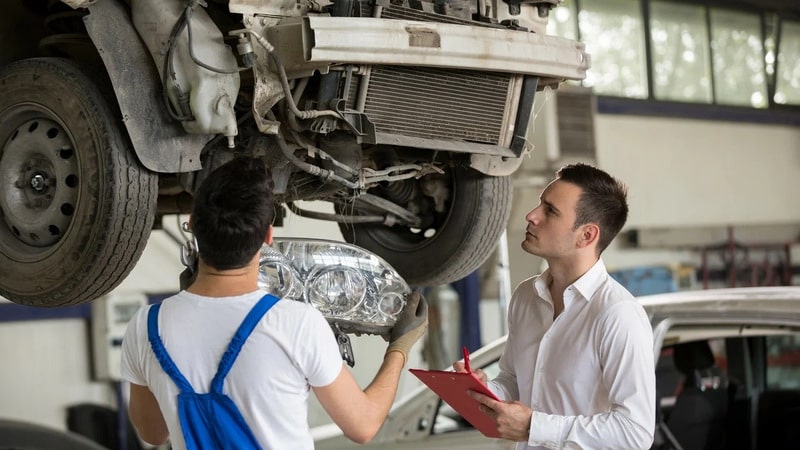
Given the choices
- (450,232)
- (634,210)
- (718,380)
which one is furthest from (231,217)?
(634,210)

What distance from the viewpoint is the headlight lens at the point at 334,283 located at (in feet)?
8.56

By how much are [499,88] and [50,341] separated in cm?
442

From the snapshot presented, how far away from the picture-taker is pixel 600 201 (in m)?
2.35

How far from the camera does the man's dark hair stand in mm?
1868

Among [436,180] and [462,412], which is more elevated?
[436,180]

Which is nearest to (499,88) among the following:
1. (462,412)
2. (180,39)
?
(180,39)

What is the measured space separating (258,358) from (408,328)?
21.9 inches

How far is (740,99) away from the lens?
38.4ft

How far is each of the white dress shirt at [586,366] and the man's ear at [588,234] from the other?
64 millimetres

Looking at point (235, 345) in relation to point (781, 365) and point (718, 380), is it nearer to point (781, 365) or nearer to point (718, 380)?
point (718, 380)

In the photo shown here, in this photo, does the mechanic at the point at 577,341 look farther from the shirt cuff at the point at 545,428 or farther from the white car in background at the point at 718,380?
the white car in background at the point at 718,380

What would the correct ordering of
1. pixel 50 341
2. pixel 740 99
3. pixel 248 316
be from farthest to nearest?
1. pixel 740 99
2. pixel 50 341
3. pixel 248 316

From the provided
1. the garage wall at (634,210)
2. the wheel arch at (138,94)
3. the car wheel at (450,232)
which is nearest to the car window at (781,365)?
the car wheel at (450,232)

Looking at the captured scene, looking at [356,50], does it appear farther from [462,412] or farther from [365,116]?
[462,412]
